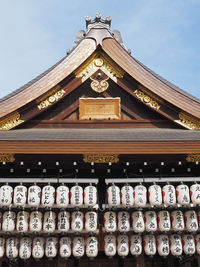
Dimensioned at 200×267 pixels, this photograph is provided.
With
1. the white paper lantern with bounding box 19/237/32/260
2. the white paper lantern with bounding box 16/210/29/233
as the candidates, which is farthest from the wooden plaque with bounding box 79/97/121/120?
the white paper lantern with bounding box 19/237/32/260

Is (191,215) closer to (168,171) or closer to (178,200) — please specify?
(178,200)

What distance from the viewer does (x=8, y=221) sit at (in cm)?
711

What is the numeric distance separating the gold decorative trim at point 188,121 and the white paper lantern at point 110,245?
161 inches

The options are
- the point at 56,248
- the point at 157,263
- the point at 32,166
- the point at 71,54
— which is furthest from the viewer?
the point at 71,54

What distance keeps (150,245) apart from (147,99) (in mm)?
4492

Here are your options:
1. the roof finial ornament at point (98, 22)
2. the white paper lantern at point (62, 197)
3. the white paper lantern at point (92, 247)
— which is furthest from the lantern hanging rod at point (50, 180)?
the roof finial ornament at point (98, 22)

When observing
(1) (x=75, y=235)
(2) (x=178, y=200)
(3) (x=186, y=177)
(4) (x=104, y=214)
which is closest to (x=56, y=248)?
(1) (x=75, y=235)

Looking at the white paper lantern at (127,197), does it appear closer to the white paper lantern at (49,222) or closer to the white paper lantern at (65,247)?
the white paper lantern at (65,247)

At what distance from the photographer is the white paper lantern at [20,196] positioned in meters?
7.15

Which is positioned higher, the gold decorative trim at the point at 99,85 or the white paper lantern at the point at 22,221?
the gold decorative trim at the point at 99,85

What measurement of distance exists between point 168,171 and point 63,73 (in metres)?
4.41

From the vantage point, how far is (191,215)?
7.37 m

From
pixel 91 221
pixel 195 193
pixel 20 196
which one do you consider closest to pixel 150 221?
pixel 195 193

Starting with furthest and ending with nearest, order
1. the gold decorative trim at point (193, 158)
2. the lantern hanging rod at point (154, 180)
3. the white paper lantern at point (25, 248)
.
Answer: the gold decorative trim at point (193, 158)
the lantern hanging rod at point (154, 180)
the white paper lantern at point (25, 248)
